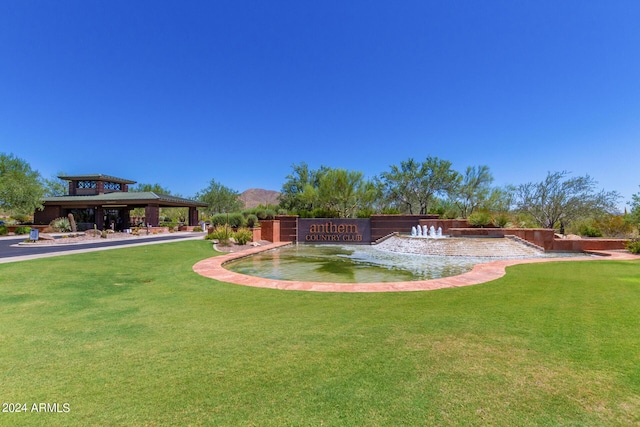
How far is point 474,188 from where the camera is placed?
1093 inches

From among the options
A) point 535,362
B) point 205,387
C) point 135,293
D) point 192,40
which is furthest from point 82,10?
point 535,362

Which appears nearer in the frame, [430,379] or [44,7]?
[430,379]

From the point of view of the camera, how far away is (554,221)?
22469mm

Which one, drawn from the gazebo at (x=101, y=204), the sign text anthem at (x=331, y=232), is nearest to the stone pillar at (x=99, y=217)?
the gazebo at (x=101, y=204)

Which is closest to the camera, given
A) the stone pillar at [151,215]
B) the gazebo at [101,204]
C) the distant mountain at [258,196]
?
the stone pillar at [151,215]

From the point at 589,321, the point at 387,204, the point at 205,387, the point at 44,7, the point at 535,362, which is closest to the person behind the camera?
the point at 205,387

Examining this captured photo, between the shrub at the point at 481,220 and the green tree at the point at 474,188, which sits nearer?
the shrub at the point at 481,220

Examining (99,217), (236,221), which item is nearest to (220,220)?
(236,221)

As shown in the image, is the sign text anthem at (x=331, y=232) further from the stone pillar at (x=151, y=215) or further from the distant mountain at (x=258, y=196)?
the distant mountain at (x=258, y=196)

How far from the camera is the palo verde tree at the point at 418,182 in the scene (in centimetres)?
2748

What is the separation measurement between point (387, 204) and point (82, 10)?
27.7 metres

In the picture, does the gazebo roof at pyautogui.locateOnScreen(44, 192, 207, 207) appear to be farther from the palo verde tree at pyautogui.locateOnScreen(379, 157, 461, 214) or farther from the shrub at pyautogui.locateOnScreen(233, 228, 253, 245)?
the palo verde tree at pyautogui.locateOnScreen(379, 157, 461, 214)

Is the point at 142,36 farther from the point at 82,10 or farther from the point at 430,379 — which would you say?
the point at 430,379

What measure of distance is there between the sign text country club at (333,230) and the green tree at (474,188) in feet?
47.3
